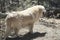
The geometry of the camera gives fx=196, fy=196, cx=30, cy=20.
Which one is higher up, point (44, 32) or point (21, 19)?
point (21, 19)

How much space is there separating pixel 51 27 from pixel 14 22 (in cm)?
217

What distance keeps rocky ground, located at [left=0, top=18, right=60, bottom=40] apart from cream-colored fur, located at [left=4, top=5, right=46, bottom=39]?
0.32 metres

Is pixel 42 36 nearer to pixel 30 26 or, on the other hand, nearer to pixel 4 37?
pixel 30 26

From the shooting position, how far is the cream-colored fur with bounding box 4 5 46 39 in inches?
277

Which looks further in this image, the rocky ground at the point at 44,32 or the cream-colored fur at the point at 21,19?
the rocky ground at the point at 44,32

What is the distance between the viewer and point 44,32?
8.02m

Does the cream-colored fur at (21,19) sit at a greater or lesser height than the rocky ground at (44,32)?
greater

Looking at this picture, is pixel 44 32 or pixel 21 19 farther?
pixel 44 32

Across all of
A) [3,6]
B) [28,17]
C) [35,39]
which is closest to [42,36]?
[35,39]

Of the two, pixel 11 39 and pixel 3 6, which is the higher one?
pixel 3 6

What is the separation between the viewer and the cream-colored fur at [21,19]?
7.04 meters

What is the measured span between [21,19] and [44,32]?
1283 mm

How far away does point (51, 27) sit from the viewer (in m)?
8.60

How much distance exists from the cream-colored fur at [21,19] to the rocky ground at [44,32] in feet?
1.05
